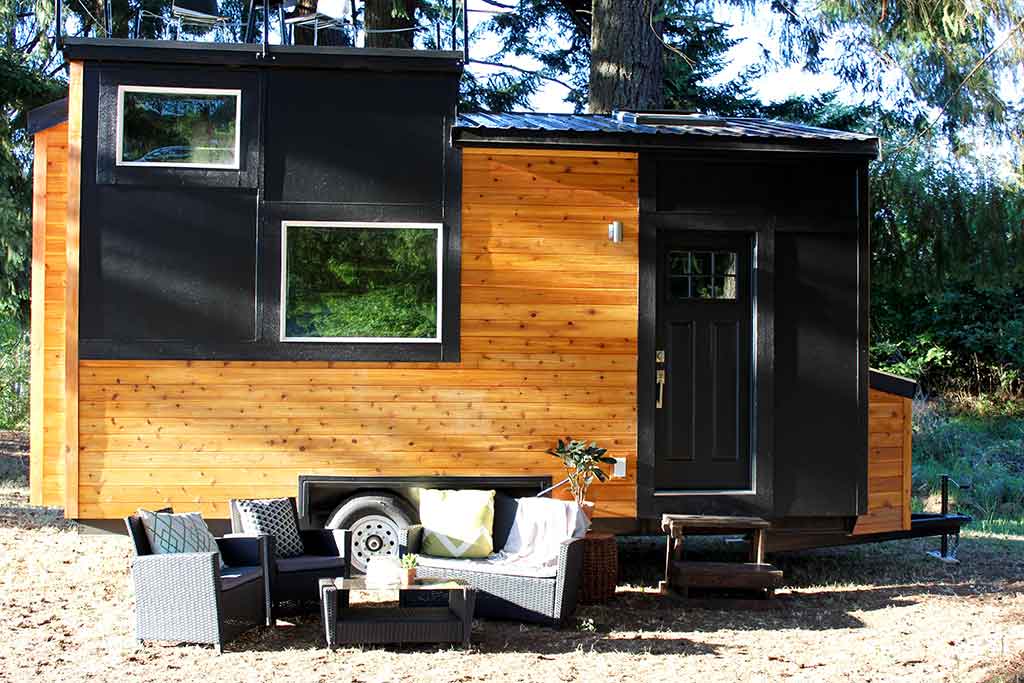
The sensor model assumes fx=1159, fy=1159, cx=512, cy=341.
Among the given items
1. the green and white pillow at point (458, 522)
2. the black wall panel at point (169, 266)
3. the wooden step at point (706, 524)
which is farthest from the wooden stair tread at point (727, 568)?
the black wall panel at point (169, 266)

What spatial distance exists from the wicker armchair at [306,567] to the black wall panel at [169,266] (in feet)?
4.07

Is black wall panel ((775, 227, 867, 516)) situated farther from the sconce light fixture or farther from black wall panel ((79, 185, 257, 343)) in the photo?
black wall panel ((79, 185, 257, 343))

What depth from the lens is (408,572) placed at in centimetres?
595

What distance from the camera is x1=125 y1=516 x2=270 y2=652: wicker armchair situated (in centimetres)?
578

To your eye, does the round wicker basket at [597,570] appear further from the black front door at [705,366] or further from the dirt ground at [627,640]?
the black front door at [705,366]

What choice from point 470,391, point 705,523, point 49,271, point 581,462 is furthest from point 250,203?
point 705,523

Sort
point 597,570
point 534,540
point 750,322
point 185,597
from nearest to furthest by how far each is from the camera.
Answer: point 185,597 → point 534,540 → point 597,570 → point 750,322

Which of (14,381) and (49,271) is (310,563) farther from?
(14,381)

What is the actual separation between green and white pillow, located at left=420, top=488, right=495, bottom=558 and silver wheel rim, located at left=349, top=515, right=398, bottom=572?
0.35 m

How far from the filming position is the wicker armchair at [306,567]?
652cm

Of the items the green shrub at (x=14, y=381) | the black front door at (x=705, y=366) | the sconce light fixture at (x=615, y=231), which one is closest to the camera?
the sconce light fixture at (x=615, y=231)

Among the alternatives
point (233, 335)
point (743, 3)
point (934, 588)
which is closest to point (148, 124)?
point (233, 335)

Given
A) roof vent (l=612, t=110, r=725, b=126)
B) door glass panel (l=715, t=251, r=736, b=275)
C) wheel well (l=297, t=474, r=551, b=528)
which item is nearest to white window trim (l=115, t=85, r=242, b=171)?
wheel well (l=297, t=474, r=551, b=528)

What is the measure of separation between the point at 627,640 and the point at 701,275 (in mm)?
2798
